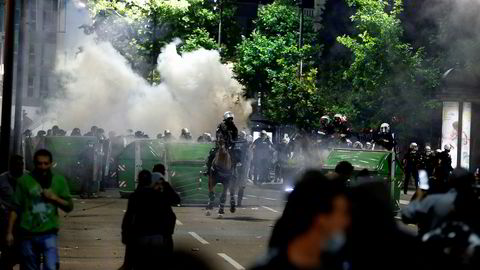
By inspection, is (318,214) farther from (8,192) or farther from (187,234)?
(187,234)

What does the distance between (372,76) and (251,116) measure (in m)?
37.1

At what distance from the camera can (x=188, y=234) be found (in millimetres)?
19281

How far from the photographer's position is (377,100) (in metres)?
45.5

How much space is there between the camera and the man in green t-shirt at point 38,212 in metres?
10.3

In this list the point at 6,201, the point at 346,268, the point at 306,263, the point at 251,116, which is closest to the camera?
the point at 306,263

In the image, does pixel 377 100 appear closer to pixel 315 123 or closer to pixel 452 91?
pixel 315 123

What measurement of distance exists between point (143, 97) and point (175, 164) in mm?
48745

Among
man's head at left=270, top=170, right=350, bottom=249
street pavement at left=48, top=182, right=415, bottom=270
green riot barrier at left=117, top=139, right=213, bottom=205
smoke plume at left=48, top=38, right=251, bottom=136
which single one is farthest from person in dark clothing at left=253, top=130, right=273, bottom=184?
man's head at left=270, top=170, right=350, bottom=249

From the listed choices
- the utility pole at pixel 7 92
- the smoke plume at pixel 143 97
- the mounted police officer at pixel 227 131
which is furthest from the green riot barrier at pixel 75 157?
the smoke plume at pixel 143 97

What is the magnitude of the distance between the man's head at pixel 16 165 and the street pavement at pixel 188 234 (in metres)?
1.84

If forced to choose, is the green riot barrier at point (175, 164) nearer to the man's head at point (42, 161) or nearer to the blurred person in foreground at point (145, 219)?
the blurred person in foreground at point (145, 219)

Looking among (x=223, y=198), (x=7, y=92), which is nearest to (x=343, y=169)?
(x=7, y=92)

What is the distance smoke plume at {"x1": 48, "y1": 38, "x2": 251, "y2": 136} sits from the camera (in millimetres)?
74938

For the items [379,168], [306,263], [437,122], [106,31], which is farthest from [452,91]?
[106,31]
